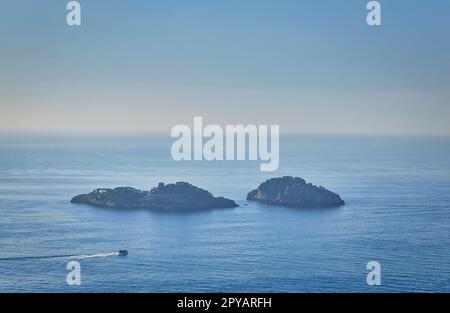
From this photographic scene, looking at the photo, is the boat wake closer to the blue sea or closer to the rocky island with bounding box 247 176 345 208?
the blue sea

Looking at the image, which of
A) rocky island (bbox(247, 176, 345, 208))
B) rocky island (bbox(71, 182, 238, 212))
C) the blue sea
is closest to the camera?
the blue sea

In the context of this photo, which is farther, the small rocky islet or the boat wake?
the small rocky islet

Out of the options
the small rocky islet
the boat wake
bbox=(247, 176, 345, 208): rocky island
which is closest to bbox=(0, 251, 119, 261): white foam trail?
the boat wake

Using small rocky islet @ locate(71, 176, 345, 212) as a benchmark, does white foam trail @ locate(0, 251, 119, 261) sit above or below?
below

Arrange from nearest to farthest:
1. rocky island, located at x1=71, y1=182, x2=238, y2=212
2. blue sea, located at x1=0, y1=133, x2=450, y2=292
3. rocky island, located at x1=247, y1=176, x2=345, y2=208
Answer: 1. blue sea, located at x1=0, y1=133, x2=450, y2=292
2. rocky island, located at x1=247, y1=176, x2=345, y2=208
3. rocky island, located at x1=71, y1=182, x2=238, y2=212

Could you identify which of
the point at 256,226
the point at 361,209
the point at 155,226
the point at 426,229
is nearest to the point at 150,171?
the point at 155,226


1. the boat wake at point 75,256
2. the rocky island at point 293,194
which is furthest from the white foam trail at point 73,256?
the rocky island at point 293,194

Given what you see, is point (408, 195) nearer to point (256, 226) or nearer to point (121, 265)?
point (256, 226)

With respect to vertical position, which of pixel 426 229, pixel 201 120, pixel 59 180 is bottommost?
pixel 426 229
